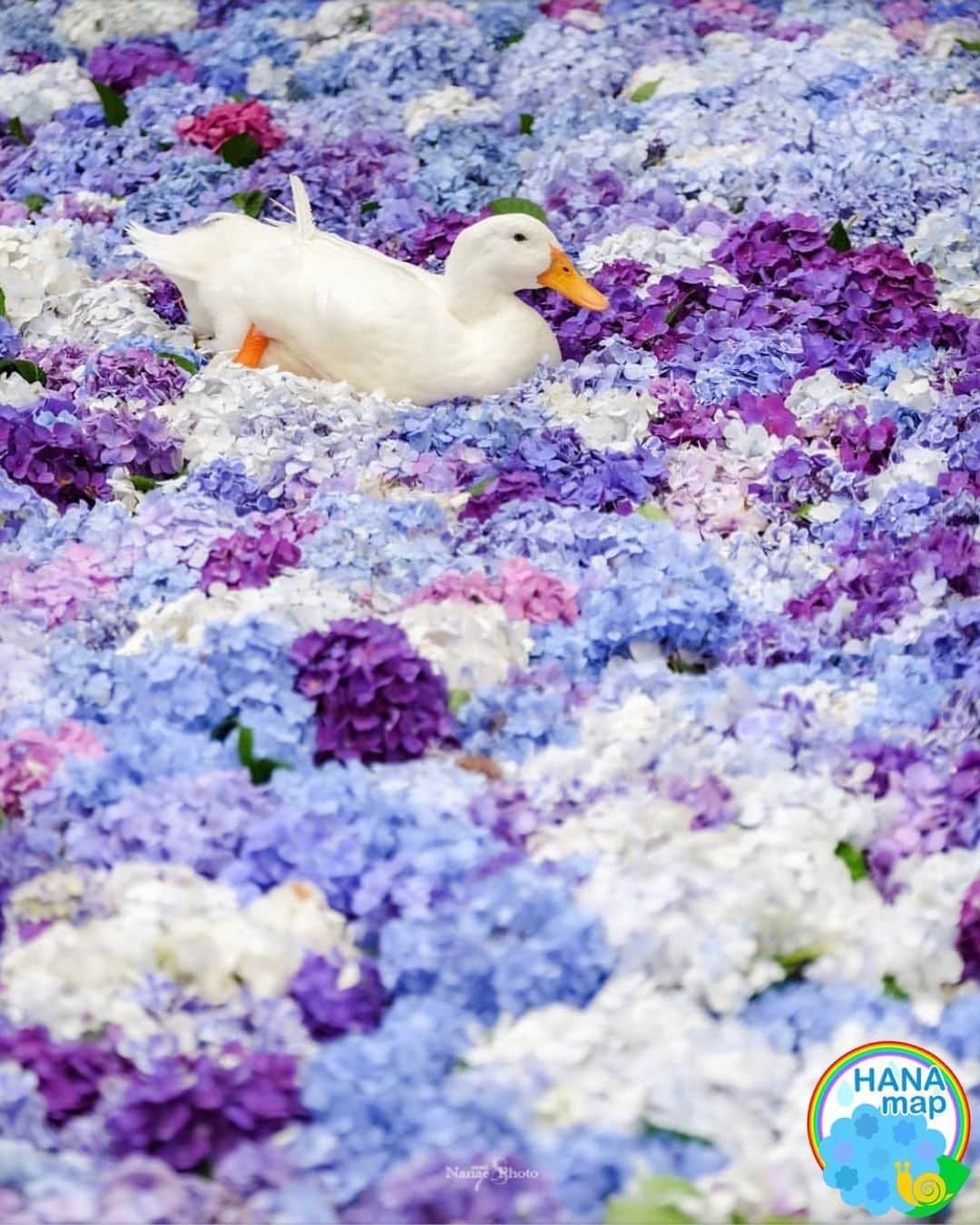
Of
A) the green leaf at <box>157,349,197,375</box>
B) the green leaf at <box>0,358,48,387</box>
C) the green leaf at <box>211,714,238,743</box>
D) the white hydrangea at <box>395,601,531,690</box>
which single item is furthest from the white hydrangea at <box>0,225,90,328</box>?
the green leaf at <box>211,714,238,743</box>

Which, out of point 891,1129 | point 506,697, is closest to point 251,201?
point 506,697

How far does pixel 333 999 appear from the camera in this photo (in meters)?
2.35

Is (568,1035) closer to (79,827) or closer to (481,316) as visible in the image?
(79,827)

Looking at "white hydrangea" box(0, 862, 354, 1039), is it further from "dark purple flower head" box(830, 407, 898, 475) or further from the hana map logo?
"dark purple flower head" box(830, 407, 898, 475)

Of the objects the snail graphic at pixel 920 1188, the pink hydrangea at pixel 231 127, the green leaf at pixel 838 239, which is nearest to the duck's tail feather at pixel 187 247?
the pink hydrangea at pixel 231 127

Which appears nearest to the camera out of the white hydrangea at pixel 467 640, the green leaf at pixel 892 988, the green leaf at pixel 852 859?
the green leaf at pixel 892 988

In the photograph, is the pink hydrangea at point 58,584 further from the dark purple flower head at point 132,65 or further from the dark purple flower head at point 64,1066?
the dark purple flower head at point 132,65

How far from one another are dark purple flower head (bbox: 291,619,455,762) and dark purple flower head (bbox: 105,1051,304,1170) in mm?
677

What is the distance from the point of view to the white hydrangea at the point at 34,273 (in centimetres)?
453

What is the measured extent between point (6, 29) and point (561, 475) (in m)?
3.60

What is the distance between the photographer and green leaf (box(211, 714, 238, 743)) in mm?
2875

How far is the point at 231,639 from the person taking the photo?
2939 millimetres

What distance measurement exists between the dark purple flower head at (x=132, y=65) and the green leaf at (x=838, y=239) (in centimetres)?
Result: 239

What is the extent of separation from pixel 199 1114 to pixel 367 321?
2222 mm
